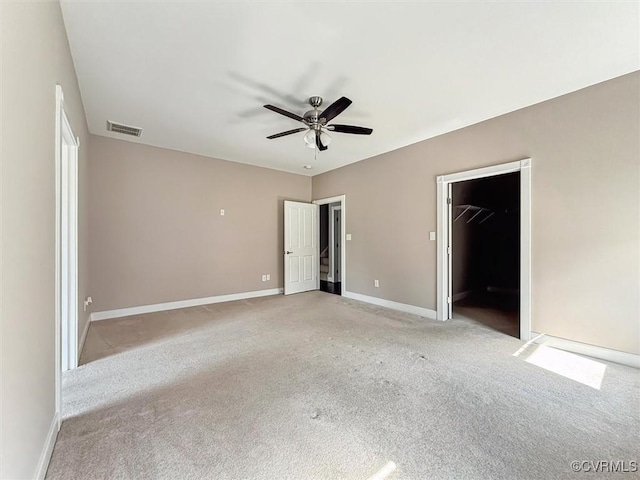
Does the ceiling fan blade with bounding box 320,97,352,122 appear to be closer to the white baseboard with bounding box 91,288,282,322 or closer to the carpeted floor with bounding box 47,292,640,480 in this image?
the carpeted floor with bounding box 47,292,640,480

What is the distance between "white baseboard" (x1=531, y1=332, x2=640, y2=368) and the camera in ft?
8.37

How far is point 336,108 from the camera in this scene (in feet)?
8.28

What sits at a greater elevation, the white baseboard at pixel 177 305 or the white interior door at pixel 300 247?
the white interior door at pixel 300 247

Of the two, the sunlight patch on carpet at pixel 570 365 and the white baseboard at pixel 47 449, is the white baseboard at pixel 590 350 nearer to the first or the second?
the sunlight patch on carpet at pixel 570 365

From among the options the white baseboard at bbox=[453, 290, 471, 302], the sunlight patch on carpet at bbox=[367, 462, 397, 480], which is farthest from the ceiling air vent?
the white baseboard at bbox=[453, 290, 471, 302]

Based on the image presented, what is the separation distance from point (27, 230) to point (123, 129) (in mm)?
3231

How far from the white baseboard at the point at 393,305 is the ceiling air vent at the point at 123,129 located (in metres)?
4.30

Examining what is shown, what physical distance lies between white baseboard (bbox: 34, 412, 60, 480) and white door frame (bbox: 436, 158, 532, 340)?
401 cm

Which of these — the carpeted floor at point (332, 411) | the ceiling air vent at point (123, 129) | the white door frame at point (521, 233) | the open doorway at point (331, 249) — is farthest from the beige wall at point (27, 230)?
the open doorway at point (331, 249)

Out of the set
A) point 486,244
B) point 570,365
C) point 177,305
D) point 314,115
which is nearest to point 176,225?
point 177,305

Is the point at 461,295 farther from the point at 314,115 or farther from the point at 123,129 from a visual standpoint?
the point at 123,129

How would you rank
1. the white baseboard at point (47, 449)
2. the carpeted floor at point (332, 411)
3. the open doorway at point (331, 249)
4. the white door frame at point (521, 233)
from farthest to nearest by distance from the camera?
the open doorway at point (331, 249) < the white door frame at point (521, 233) < the carpeted floor at point (332, 411) < the white baseboard at point (47, 449)

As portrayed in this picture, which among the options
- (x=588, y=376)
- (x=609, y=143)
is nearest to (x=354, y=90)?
(x=609, y=143)

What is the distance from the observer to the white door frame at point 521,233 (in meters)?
3.13
